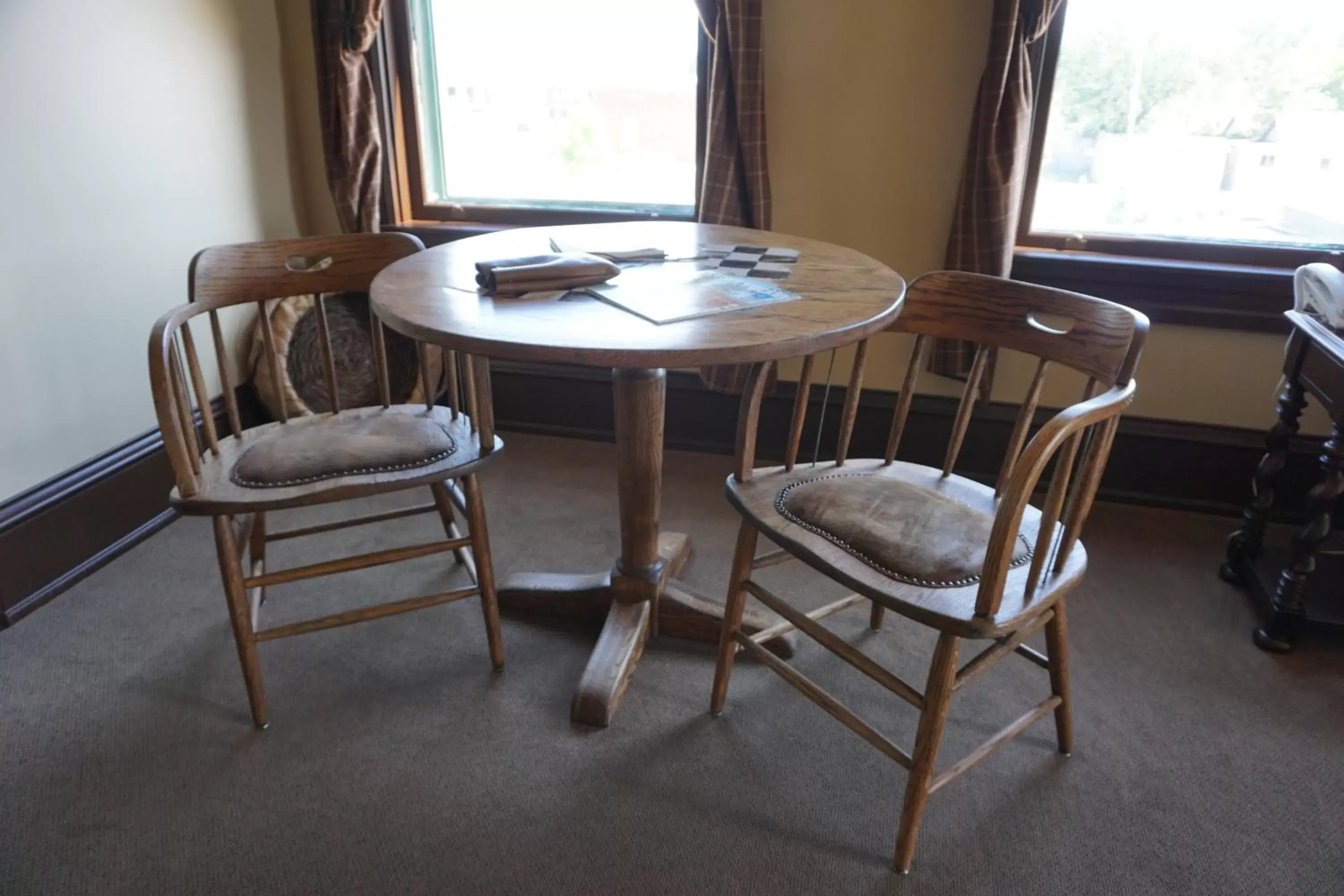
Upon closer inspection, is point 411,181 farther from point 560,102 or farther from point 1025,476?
point 1025,476

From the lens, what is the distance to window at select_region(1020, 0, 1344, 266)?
6.81ft

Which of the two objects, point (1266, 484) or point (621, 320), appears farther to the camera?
point (1266, 484)

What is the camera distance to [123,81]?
205 centimetres

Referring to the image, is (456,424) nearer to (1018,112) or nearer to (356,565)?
(356,565)

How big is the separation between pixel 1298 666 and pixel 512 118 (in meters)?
2.42

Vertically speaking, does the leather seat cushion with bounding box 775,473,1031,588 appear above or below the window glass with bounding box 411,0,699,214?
below

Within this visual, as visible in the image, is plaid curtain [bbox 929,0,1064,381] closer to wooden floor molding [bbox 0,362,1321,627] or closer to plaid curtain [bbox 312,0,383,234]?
wooden floor molding [bbox 0,362,1321,627]

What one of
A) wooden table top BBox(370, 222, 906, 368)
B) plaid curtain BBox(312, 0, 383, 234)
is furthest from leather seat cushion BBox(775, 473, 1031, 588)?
plaid curtain BBox(312, 0, 383, 234)

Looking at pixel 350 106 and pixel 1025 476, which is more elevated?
pixel 350 106

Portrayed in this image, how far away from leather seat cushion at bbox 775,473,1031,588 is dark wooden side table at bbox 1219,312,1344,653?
793mm

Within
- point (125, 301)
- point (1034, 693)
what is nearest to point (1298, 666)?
point (1034, 693)

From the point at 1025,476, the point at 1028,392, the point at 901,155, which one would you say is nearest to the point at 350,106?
the point at 901,155

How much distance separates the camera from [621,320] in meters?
1.25

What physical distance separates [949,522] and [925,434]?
1.27m
